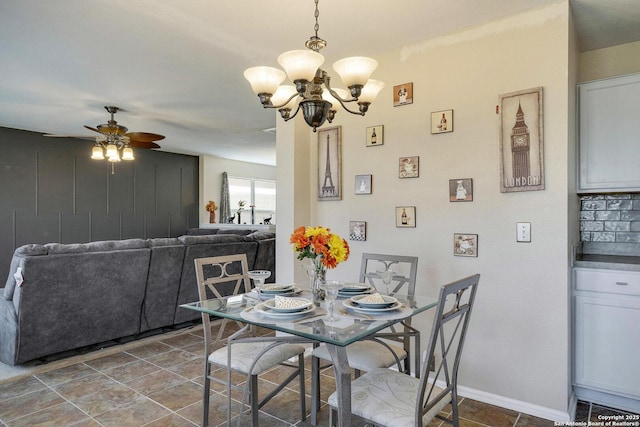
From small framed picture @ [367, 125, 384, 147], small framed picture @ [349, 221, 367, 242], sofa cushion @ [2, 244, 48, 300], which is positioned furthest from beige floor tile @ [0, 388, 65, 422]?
small framed picture @ [367, 125, 384, 147]

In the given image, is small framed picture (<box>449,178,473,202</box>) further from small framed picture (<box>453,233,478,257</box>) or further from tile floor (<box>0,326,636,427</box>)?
tile floor (<box>0,326,636,427</box>)

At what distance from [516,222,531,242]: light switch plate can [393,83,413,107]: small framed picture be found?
3.75 feet

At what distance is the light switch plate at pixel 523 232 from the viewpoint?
7.80ft

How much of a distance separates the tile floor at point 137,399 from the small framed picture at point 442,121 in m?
1.80

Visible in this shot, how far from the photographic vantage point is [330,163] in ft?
10.8

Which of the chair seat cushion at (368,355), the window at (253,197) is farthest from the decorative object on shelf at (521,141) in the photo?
the window at (253,197)

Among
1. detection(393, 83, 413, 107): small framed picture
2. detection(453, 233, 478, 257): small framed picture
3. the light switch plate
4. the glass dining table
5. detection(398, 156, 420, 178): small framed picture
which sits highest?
detection(393, 83, 413, 107): small framed picture

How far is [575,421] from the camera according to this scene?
2270 mm

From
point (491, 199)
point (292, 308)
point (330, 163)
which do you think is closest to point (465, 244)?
point (491, 199)

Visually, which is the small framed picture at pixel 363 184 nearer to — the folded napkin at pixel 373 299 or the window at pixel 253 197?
the folded napkin at pixel 373 299

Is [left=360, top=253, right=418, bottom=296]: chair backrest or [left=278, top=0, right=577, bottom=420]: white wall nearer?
[left=278, top=0, right=577, bottom=420]: white wall

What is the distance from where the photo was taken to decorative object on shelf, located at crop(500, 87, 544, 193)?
7.67 ft

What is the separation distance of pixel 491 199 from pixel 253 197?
23.7ft

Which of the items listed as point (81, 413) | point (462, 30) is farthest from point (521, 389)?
point (81, 413)
